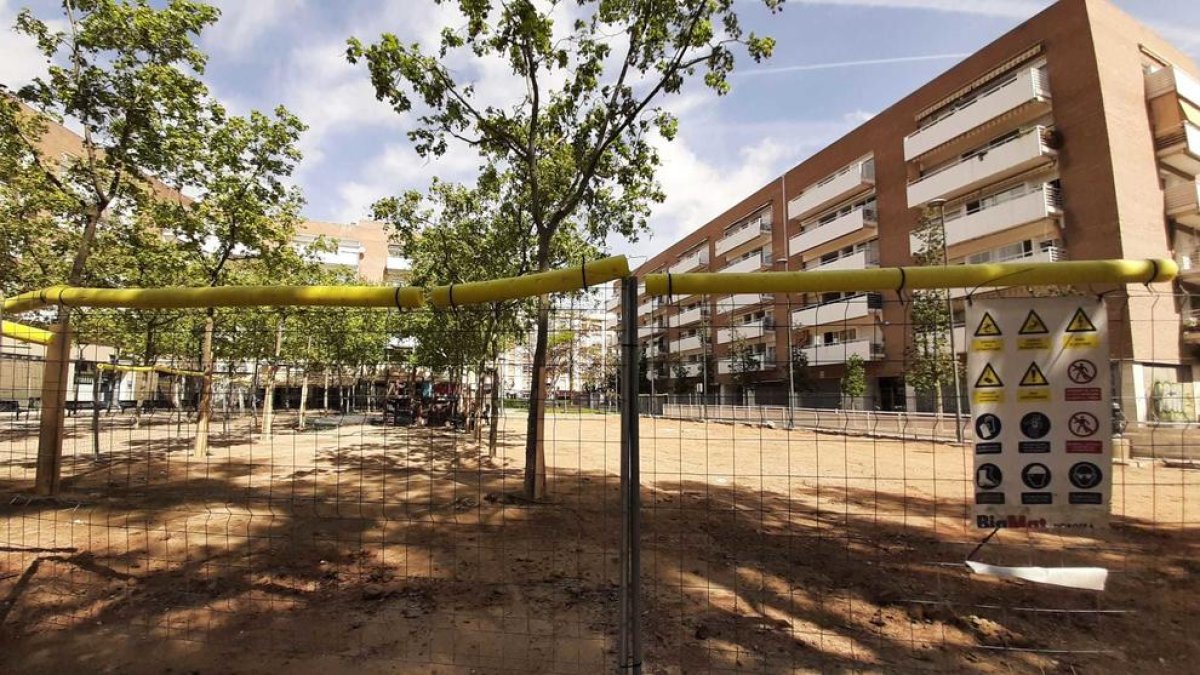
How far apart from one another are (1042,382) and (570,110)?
8302mm

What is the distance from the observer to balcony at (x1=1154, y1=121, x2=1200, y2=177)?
2509 cm

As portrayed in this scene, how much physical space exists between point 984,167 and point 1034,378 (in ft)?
99.0

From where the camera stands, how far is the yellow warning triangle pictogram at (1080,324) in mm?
3223

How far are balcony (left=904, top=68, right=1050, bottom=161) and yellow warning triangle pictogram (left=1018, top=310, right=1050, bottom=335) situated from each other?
29455mm

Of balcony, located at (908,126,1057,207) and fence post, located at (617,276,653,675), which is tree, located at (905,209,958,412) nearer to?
balcony, located at (908,126,1057,207)

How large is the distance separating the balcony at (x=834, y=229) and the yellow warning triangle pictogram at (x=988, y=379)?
3521 centimetres

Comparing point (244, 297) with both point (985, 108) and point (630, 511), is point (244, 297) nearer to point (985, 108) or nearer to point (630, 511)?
point (630, 511)

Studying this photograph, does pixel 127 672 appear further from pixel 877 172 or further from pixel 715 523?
pixel 877 172

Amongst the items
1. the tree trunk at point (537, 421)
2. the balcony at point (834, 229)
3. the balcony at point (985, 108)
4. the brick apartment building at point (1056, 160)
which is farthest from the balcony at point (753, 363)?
the balcony at point (834, 229)

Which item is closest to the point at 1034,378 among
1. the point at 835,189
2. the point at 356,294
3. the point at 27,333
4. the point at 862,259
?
the point at 356,294

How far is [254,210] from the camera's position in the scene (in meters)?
12.5

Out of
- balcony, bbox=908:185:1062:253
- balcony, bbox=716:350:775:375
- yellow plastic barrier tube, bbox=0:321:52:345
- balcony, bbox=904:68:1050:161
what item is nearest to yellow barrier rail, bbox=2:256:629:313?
balcony, bbox=716:350:775:375

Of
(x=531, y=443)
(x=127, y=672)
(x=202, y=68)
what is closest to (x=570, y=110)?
(x=531, y=443)

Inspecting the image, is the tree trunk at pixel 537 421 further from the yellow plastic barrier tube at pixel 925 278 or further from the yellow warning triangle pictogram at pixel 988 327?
the yellow warning triangle pictogram at pixel 988 327
